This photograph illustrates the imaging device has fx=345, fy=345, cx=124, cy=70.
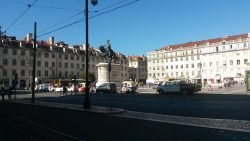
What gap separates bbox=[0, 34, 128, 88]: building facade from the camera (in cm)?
9544

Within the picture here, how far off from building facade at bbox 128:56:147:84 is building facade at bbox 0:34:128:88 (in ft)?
115

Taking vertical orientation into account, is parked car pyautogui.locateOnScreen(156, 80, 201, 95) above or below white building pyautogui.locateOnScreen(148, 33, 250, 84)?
below

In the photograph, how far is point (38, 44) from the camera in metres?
106

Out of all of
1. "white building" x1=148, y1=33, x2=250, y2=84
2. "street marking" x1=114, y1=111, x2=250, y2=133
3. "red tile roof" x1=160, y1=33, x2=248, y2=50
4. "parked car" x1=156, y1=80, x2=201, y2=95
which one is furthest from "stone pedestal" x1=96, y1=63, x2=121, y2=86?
"red tile roof" x1=160, y1=33, x2=248, y2=50

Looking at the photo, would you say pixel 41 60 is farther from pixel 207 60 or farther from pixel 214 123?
pixel 214 123

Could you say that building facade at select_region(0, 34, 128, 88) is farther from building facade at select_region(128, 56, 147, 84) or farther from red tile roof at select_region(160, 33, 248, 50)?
building facade at select_region(128, 56, 147, 84)

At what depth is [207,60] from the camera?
414ft

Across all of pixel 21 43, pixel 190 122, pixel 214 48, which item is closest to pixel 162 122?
pixel 190 122

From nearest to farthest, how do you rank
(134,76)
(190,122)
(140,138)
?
(140,138) → (190,122) → (134,76)

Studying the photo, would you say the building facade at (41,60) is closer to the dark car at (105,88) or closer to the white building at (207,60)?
the white building at (207,60)

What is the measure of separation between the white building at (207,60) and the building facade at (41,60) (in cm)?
2669

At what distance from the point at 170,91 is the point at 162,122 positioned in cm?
2779

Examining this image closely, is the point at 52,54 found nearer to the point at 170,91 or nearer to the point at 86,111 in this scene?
the point at 170,91

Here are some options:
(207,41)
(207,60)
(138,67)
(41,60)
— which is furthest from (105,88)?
(138,67)
